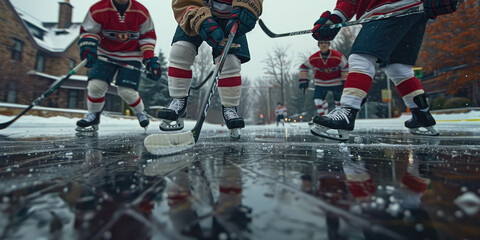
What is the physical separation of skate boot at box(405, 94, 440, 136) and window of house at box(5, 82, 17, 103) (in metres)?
14.3

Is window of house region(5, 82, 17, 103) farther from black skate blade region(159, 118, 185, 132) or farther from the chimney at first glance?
the chimney

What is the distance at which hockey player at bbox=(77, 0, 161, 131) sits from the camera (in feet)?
11.8

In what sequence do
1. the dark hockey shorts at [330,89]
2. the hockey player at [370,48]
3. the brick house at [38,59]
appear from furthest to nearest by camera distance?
the brick house at [38,59] → the dark hockey shorts at [330,89] → the hockey player at [370,48]

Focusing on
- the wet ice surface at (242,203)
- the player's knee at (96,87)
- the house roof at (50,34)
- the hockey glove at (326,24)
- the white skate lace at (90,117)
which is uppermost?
the house roof at (50,34)

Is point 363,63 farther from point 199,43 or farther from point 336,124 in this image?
point 199,43

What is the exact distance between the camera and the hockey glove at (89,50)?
3420 millimetres

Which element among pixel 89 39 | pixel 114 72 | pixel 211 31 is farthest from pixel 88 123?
pixel 211 31

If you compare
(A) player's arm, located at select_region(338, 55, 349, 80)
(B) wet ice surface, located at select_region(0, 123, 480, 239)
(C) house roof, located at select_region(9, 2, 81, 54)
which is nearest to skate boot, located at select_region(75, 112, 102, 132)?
(B) wet ice surface, located at select_region(0, 123, 480, 239)

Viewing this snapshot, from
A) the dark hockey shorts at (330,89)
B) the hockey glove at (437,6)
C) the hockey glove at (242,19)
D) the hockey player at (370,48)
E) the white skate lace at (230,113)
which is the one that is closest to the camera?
the hockey glove at (437,6)

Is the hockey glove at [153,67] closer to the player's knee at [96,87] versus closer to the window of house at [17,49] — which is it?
the player's knee at [96,87]

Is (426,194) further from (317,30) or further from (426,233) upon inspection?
(317,30)

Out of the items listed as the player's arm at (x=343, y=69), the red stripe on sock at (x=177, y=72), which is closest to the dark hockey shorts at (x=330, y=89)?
the player's arm at (x=343, y=69)

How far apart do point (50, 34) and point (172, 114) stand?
80.9 ft

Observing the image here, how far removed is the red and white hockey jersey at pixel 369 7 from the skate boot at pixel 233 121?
165 centimetres
